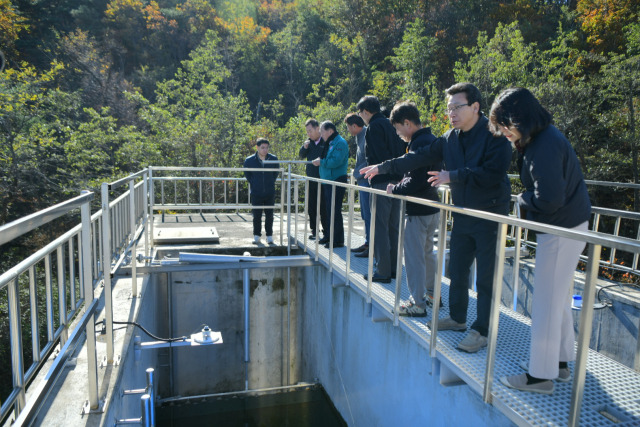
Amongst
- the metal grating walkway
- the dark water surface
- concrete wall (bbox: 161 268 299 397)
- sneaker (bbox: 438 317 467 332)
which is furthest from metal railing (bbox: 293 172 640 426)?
concrete wall (bbox: 161 268 299 397)

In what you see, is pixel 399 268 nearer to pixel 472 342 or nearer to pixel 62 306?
pixel 472 342

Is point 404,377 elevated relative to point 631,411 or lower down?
lower down

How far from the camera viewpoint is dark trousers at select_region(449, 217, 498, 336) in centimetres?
291

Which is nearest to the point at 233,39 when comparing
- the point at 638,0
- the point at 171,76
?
the point at 171,76

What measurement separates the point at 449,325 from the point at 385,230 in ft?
4.09

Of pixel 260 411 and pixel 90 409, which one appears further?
pixel 260 411

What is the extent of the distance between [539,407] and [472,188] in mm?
1312

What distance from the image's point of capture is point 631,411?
7.79ft

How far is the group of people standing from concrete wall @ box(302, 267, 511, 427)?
0.49 metres

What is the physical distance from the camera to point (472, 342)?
2.99 metres

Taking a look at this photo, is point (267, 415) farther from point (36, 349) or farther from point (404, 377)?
point (36, 349)

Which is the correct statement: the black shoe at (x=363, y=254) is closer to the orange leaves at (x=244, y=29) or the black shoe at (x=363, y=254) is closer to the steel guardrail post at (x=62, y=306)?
the steel guardrail post at (x=62, y=306)

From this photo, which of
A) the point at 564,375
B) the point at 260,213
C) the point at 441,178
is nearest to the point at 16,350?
the point at 441,178

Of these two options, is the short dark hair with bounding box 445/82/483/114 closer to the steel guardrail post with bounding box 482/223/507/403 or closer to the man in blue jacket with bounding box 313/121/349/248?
the steel guardrail post with bounding box 482/223/507/403
